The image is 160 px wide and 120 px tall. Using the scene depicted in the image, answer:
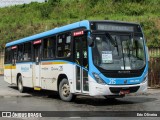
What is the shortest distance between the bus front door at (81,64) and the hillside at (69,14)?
70.2 feet

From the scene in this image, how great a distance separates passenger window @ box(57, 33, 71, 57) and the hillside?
2030 cm

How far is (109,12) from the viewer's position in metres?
42.8

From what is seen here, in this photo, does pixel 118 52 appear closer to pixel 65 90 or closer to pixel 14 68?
pixel 65 90

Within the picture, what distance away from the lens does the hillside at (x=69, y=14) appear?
128ft

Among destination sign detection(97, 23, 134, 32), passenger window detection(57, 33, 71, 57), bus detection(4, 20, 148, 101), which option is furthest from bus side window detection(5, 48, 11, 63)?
destination sign detection(97, 23, 134, 32)

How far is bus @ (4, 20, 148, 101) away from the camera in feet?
44.0

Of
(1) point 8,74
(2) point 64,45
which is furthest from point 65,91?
(1) point 8,74

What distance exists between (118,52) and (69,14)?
3128cm

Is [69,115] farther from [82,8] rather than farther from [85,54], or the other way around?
[82,8]

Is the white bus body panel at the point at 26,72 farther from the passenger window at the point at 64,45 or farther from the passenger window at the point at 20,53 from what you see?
the passenger window at the point at 64,45

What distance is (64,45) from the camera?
49.9 ft

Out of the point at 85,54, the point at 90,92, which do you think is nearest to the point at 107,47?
the point at 85,54

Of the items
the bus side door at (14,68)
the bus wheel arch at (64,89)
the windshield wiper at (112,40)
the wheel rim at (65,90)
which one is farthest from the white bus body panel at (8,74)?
the windshield wiper at (112,40)

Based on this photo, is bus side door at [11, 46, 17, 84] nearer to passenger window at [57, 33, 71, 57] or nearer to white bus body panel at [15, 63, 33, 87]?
white bus body panel at [15, 63, 33, 87]
